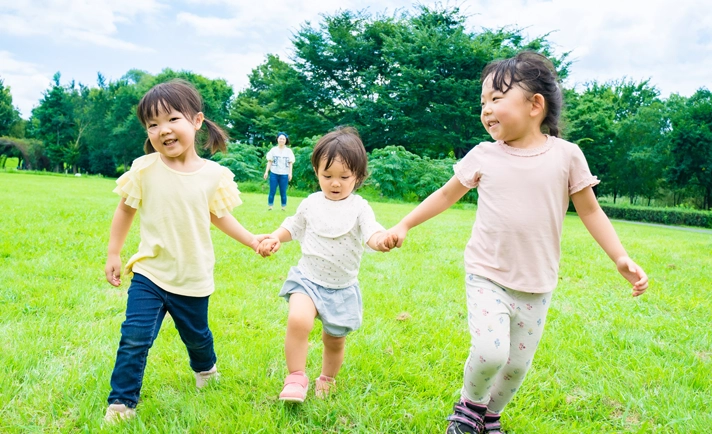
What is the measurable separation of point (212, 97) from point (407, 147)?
68.4 feet

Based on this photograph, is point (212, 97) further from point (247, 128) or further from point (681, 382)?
point (681, 382)

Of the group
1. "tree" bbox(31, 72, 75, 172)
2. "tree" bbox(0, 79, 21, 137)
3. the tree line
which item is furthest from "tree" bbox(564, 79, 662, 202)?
"tree" bbox(0, 79, 21, 137)

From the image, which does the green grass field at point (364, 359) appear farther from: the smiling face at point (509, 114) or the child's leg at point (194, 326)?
the smiling face at point (509, 114)

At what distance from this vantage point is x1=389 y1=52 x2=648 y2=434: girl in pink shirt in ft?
6.72

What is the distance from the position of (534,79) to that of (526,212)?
1.92 ft

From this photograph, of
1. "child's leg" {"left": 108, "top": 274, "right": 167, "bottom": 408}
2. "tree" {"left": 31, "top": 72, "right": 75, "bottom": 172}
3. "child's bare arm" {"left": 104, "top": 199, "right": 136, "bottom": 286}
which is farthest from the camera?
"tree" {"left": 31, "top": 72, "right": 75, "bottom": 172}

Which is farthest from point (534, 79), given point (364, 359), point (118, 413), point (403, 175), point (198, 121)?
point (403, 175)

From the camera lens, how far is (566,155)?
212cm

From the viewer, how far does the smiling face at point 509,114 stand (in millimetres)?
2125

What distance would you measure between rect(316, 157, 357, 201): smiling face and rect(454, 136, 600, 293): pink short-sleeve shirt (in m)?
0.64

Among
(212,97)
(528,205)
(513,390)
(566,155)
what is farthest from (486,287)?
(212,97)

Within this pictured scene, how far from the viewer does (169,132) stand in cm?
224

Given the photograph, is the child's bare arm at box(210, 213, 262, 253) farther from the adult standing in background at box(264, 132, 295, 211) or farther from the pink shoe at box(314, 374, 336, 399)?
the adult standing in background at box(264, 132, 295, 211)

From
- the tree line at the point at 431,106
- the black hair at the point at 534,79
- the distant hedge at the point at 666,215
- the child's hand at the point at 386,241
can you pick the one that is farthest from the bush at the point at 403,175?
the child's hand at the point at 386,241
